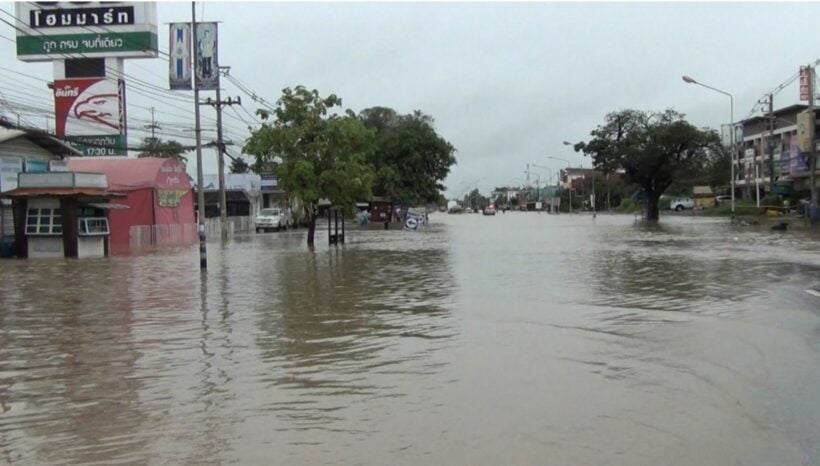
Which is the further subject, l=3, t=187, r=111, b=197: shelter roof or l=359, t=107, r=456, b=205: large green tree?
l=359, t=107, r=456, b=205: large green tree

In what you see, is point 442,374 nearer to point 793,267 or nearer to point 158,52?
point 793,267

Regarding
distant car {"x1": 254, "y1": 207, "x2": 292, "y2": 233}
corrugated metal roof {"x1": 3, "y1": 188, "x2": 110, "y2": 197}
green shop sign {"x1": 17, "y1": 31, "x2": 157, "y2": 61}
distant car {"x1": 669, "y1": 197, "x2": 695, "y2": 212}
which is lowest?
distant car {"x1": 254, "y1": 207, "x2": 292, "y2": 233}

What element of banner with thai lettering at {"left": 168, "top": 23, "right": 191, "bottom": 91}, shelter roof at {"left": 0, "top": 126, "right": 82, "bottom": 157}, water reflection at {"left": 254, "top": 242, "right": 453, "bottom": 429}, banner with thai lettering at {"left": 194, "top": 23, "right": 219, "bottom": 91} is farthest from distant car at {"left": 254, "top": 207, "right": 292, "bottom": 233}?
water reflection at {"left": 254, "top": 242, "right": 453, "bottom": 429}

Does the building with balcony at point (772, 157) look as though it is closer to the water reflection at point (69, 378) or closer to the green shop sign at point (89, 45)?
the green shop sign at point (89, 45)

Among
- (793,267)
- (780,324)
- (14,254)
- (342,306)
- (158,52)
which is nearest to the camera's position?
(780,324)

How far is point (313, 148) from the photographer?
30.7 m

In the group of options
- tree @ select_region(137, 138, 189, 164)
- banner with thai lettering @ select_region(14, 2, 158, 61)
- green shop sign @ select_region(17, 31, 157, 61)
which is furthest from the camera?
banner with thai lettering @ select_region(14, 2, 158, 61)

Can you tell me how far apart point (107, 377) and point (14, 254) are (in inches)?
889

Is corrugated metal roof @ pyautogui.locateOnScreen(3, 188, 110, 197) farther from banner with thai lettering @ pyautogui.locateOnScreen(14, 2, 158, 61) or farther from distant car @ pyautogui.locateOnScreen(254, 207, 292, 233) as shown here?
distant car @ pyautogui.locateOnScreen(254, 207, 292, 233)

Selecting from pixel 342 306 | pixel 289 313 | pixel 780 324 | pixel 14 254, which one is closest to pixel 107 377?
pixel 289 313

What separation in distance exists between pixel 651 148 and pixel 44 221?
48.0 meters

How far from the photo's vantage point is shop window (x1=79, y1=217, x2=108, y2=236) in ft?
90.6

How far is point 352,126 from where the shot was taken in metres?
30.4

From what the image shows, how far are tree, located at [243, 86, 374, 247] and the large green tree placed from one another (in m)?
36.6
